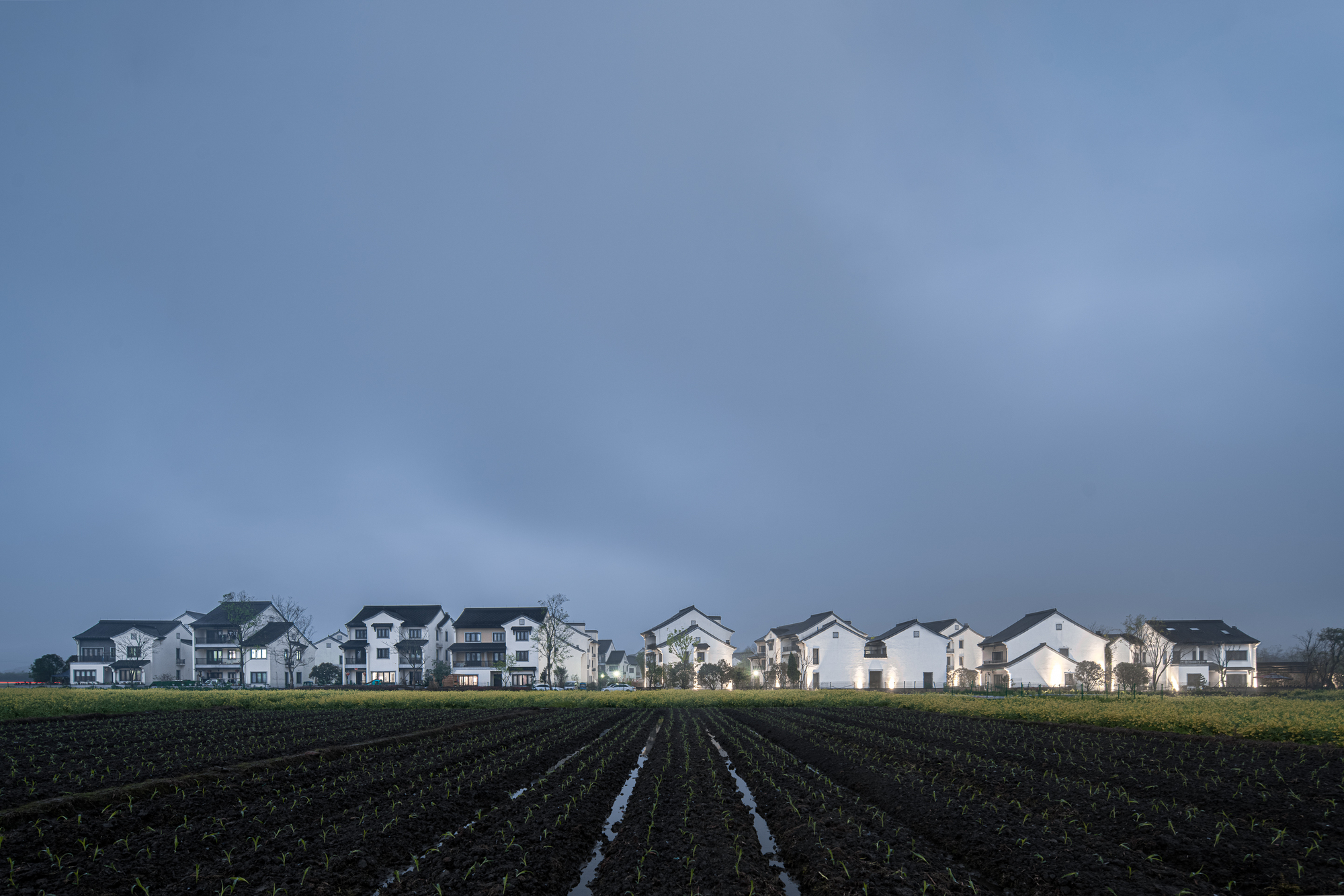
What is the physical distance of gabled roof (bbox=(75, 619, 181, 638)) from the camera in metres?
81.9

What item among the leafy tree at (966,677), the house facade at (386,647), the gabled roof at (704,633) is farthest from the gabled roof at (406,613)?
the leafy tree at (966,677)

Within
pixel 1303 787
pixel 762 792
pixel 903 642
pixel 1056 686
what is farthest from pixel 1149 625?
pixel 762 792

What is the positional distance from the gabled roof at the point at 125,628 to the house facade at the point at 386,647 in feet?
91.5

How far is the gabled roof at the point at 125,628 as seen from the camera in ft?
269

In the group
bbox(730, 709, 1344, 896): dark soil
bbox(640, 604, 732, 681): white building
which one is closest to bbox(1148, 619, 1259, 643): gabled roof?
bbox(640, 604, 732, 681): white building

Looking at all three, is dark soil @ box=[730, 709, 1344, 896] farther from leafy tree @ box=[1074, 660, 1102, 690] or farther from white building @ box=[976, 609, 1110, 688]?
white building @ box=[976, 609, 1110, 688]

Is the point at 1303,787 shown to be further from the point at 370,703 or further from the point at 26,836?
the point at 370,703

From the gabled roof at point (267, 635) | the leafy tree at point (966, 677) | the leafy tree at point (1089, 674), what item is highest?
the gabled roof at point (267, 635)

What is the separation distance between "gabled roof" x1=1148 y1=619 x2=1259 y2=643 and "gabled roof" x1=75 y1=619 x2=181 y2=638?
114639 millimetres

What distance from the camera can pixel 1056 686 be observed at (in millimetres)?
67812

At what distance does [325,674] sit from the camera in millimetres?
72625

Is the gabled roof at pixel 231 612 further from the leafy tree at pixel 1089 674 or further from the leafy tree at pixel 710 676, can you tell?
the leafy tree at pixel 1089 674

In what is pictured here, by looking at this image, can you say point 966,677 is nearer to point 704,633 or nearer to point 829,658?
point 829,658

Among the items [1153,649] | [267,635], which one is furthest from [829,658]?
[267,635]
